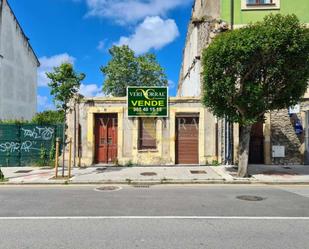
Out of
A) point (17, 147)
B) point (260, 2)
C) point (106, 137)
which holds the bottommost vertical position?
point (17, 147)

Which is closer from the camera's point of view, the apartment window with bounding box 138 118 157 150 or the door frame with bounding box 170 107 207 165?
the door frame with bounding box 170 107 207 165

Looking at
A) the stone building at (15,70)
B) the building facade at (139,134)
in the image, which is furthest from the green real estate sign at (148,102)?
the stone building at (15,70)

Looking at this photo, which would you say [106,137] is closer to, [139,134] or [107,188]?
[139,134]

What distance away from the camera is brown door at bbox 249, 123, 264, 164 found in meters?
17.0

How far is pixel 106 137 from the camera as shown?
56.6ft

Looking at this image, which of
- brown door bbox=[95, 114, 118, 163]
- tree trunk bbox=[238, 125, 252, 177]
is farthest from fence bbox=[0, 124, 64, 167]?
tree trunk bbox=[238, 125, 252, 177]

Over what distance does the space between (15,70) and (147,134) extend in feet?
55.5

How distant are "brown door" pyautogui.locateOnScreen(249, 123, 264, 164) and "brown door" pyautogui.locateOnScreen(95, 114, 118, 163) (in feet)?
22.1

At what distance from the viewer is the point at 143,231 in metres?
6.04

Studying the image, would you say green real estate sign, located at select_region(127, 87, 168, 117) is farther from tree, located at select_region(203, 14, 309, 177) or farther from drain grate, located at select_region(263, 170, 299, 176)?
drain grate, located at select_region(263, 170, 299, 176)

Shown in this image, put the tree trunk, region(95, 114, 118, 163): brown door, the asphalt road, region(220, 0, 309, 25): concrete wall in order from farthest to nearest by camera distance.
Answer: region(220, 0, 309, 25): concrete wall, region(95, 114, 118, 163): brown door, the tree trunk, the asphalt road

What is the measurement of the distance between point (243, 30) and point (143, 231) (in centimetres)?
832

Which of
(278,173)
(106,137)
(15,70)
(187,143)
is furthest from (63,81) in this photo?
(15,70)

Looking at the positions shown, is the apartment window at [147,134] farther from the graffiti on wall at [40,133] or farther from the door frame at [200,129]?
the graffiti on wall at [40,133]
